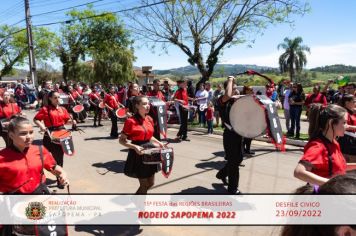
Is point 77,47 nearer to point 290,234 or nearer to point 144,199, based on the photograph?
point 144,199

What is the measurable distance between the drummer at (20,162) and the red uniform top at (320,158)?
2.58 m

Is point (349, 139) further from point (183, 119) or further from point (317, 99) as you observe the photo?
point (183, 119)

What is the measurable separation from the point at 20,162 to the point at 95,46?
51.5 metres

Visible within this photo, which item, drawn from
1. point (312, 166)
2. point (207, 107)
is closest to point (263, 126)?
point (312, 166)

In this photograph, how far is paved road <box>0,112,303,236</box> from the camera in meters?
5.20

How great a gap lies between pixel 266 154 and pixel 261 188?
10.1 ft

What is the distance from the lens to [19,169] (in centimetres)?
343

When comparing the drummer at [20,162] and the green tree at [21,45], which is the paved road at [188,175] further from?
the green tree at [21,45]

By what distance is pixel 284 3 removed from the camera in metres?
16.6

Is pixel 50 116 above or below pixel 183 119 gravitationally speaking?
above

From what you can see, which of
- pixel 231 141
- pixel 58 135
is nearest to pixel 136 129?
pixel 231 141

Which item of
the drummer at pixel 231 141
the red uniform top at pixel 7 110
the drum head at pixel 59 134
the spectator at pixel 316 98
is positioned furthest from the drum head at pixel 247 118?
the red uniform top at pixel 7 110

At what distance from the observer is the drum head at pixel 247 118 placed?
5914 millimetres

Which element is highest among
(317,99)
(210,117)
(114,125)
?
(317,99)
